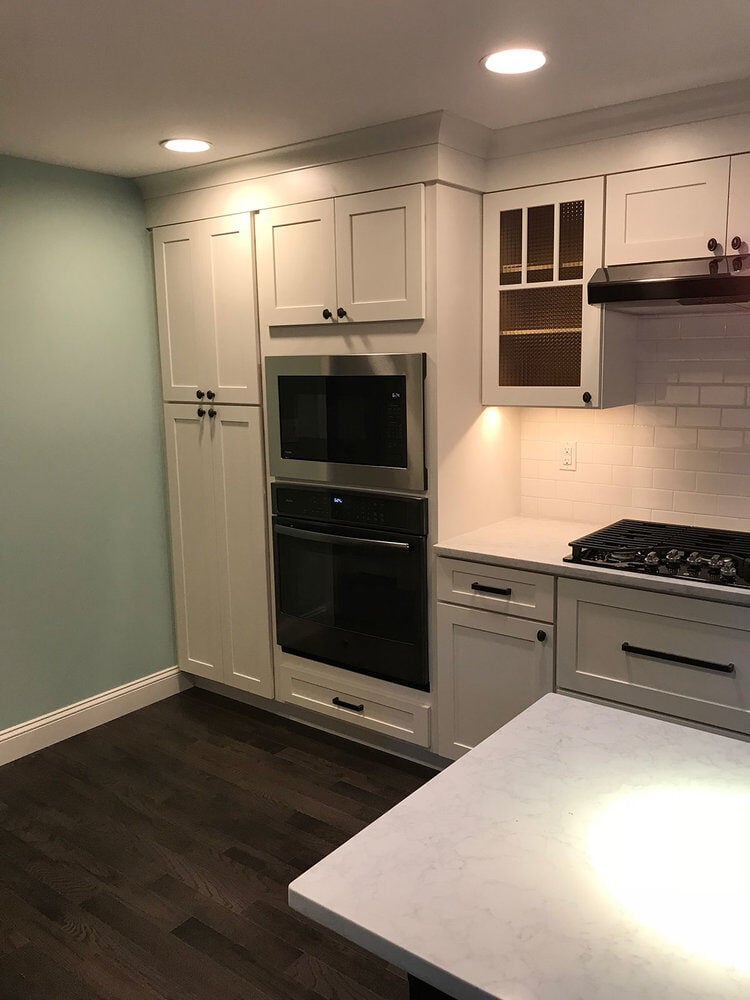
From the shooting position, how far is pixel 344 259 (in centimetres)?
305

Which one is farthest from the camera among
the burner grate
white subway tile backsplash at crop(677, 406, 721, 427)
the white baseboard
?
the white baseboard

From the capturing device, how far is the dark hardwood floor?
2.21m

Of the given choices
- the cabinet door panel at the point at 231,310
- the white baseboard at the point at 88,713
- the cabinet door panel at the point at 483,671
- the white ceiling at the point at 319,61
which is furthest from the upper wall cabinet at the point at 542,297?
the white baseboard at the point at 88,713

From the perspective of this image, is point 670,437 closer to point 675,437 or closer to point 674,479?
point 675,437

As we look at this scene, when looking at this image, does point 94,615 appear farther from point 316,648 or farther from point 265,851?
point 265,851

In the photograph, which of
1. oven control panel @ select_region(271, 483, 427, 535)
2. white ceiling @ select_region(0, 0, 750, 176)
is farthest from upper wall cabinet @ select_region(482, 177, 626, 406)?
oven control panel @ select_region(271, 483, 427, 535)

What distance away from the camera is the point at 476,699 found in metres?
3.02

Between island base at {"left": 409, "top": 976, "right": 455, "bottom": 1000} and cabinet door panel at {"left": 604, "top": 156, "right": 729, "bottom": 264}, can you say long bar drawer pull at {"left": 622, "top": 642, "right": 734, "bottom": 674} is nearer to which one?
cabinet door panel at {"left": 604, "top": 156, "right": 729, "bottom": 264}

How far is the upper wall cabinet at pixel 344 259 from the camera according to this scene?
289cm

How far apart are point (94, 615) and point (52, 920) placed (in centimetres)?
146

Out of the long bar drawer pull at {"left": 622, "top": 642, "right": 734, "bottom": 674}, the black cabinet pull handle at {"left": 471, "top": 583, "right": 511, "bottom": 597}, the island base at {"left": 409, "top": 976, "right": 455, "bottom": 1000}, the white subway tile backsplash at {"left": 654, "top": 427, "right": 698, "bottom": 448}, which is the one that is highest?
the white subway tile backsplash at {"left": 654, "top": 427, "right": 698, "bottom": 448}

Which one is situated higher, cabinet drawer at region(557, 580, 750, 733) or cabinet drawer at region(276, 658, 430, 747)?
cabinet drawer at region(557, 580, 750, 733)

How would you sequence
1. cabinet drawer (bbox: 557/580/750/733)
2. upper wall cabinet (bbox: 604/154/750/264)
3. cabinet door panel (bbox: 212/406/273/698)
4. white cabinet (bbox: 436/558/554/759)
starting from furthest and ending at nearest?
cabinet door panel (bbox: 212/406/273/698), white cabinet (bbox: 436/558/554/759), upper wall cabinet (bbox: 604/154/750/264), cabinet drawer (bbox: 557/580/750/733)

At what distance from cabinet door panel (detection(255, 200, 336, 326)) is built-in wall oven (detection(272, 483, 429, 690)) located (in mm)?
704
